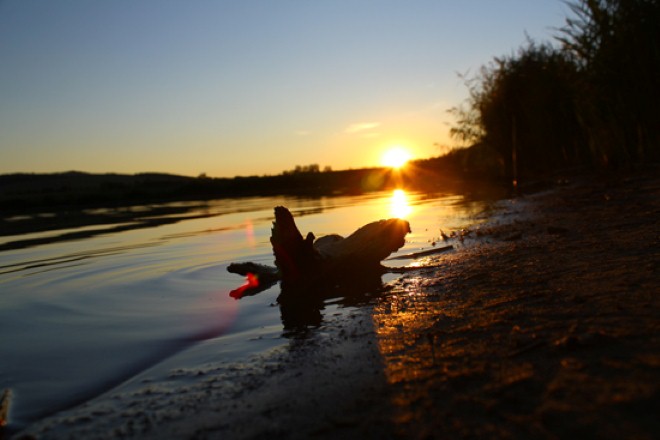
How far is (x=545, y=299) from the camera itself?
10.8ft

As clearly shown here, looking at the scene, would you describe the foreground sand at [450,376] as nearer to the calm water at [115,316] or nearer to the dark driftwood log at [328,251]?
the calm water at [115,316]

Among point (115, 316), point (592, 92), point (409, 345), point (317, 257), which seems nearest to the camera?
point (409, 345)

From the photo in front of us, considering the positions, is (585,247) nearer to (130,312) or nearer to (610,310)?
(610,310)

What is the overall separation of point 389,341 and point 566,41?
448 inches

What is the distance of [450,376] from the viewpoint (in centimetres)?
232

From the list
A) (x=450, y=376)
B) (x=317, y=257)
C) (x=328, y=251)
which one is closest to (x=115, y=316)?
(x=317, y=257)

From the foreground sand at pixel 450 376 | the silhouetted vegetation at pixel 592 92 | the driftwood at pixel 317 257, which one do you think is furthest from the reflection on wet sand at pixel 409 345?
the silhouetted vegetation at pixel 592 92

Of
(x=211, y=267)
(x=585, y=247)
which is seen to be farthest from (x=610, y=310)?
(x=211, y=267)

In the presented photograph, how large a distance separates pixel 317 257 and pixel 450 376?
3012 mm

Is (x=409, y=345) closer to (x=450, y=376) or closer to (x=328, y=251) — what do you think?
(x=450, y=376)

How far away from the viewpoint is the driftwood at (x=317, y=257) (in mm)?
5012

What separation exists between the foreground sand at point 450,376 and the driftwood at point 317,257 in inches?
50.3

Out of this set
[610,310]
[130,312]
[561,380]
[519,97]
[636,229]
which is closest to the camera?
[561,380]

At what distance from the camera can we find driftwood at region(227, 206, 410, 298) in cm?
501
